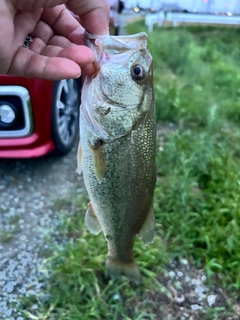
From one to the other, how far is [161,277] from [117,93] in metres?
1.50

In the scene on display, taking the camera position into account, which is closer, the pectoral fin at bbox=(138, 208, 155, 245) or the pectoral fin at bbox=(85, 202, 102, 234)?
the pectoral fin at bbox=(138, 208, 155, 245)

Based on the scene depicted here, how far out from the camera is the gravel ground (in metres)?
2.78

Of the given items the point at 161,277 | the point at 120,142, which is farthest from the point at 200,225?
the point at 120,142

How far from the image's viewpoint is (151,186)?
2062 mm

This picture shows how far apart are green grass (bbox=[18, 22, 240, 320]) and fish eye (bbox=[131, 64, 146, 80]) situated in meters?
1.36

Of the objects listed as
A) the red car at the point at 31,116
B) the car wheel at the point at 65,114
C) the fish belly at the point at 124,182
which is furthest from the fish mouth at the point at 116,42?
the car wheel at the point at 65,114

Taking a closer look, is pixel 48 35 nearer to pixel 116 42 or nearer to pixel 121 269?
pixel 116 42

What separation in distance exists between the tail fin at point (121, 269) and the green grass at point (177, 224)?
19cm

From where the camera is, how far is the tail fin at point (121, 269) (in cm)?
249

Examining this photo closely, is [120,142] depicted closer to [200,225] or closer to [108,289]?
[108,289]

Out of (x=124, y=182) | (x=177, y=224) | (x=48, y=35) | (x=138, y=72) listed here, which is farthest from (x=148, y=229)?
(x=177, y=224)

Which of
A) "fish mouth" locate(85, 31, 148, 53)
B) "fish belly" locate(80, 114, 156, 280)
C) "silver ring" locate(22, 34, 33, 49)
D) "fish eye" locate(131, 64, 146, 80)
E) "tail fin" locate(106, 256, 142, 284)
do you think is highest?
"silver ring" locate(22, 34, 33, 49)

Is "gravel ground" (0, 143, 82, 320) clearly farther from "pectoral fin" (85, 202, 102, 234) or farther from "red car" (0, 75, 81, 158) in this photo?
"pectoral fin" (85, 202, 102, 234)

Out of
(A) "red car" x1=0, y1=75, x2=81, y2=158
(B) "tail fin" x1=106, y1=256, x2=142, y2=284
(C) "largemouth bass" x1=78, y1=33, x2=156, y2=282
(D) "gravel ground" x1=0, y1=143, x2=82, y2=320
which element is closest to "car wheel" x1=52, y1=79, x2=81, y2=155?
(A) "red car" x1=0, y1=75, x2=81, y2=158
